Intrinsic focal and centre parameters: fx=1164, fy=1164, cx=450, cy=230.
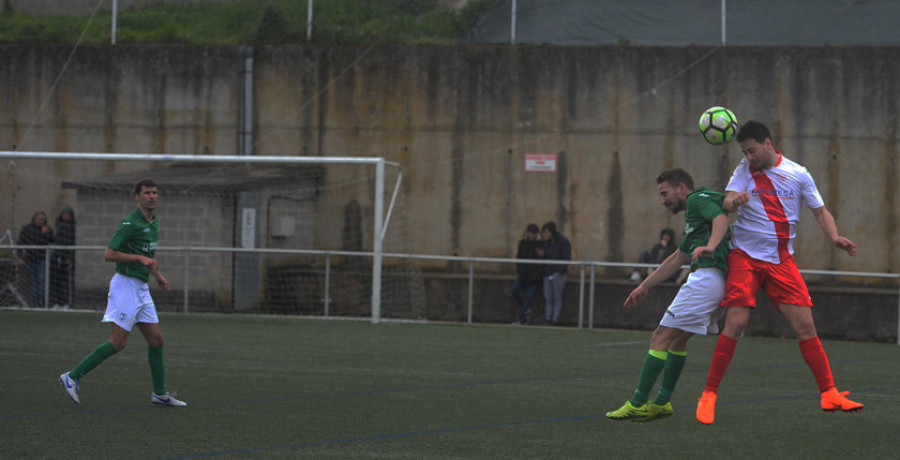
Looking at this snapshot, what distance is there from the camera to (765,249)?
7.52 meters

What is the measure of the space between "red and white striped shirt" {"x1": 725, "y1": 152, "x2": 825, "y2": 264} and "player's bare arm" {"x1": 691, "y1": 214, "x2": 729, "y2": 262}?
235 mm

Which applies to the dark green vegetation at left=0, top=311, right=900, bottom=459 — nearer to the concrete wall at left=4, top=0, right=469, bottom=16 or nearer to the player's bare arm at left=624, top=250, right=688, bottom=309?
the player's bare arm at left=624, top=250, right=688, bottom=309

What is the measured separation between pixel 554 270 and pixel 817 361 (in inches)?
481

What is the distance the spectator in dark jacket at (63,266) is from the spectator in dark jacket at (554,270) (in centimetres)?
824

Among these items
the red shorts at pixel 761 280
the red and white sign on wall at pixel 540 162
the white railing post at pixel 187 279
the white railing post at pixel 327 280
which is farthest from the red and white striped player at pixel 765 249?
the white railing post at pixel 187 279

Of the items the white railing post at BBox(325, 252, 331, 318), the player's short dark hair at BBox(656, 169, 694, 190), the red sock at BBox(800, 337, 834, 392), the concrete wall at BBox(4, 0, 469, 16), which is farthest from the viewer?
the concrete wall at BBox(4, 0, 469, 16)

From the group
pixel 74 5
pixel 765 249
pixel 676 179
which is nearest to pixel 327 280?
pixel 74 5

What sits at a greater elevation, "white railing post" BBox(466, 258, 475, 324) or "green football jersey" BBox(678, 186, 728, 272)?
"green football jersey" BBox(678, 186, 728, 272)

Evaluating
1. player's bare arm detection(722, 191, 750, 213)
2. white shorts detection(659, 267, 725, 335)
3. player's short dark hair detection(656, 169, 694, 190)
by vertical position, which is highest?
player's short dark hair detection(656, 169, 694, 190)

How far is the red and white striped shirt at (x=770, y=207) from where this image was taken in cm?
754

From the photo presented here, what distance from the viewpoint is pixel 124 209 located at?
21.0m

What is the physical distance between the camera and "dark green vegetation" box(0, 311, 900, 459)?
22.8 feet

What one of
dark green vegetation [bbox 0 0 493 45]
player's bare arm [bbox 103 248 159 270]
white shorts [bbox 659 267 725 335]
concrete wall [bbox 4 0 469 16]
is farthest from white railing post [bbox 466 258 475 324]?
white shorts [bbox 659 267 725 335]

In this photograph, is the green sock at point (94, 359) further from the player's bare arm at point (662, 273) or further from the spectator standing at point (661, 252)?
the spectator standing at point (661, 252)
